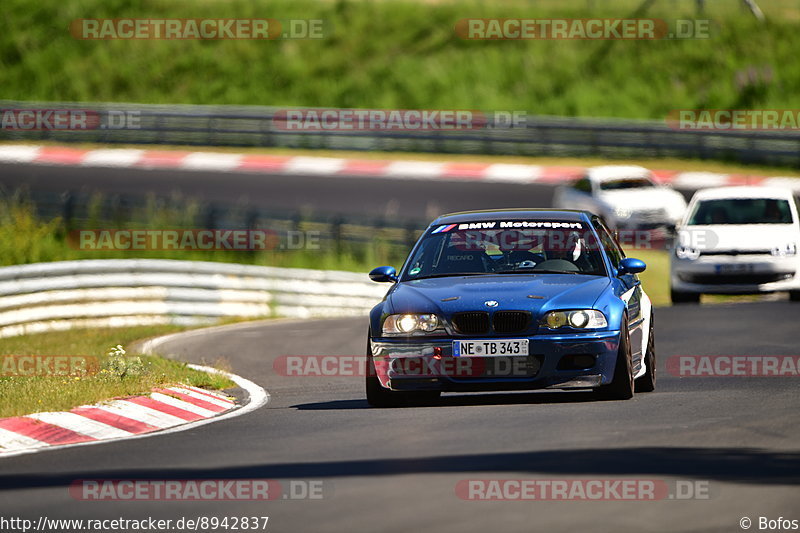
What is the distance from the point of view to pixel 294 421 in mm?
10102

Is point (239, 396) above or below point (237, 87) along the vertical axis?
below

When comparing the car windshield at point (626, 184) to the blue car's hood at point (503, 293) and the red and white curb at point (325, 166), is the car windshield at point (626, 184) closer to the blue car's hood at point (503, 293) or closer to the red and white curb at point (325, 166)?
the red and white curb at point (325, 166)

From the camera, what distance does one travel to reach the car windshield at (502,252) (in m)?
11.0

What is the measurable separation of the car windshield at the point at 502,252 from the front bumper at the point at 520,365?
1004 mm

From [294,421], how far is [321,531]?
385 centimetres

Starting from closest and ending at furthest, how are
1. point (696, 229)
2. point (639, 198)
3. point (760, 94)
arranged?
point (696, 229) < point (639, 198) < point (760, 94)

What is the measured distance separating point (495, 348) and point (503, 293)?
409 mm

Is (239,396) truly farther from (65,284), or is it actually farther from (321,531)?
(65,284)

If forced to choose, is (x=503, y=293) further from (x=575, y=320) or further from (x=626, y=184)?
(x=626, y=184)

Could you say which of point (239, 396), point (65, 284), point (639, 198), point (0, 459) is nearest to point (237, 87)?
point (639, 198)

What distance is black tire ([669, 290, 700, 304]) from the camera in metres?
20.7

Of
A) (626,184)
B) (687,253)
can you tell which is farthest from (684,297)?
(626,184)

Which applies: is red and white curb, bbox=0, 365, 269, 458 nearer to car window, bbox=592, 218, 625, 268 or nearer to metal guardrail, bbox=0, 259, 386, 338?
car window, bbox=592, 218, 625, 268

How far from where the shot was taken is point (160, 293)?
69.9 feet
